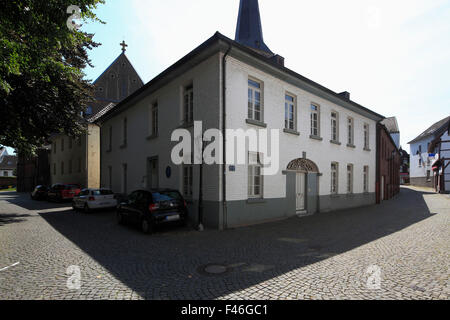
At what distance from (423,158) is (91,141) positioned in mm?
49633

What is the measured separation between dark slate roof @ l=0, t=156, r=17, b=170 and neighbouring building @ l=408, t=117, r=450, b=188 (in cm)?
9754

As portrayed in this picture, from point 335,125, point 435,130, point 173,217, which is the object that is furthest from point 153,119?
point 435,130

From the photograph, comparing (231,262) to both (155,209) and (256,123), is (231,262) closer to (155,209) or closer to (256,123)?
(155,209)

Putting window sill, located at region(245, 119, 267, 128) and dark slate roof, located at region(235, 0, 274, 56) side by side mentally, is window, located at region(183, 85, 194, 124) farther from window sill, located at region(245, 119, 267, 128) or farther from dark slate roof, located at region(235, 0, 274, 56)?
dark slate roof, located at region(235, 0, 274, 56)

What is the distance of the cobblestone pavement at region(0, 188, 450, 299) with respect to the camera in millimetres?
3818

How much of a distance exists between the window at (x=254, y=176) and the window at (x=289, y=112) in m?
2.59

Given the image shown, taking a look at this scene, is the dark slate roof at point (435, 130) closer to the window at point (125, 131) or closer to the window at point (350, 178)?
the window at point (350, 178)

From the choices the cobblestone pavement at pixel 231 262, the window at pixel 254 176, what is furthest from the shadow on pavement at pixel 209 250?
the window at pixel 254 176

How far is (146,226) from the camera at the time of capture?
797cm

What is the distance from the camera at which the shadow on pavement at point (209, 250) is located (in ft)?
13.6

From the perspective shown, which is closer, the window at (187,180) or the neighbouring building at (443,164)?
→ the window at (187,180)
